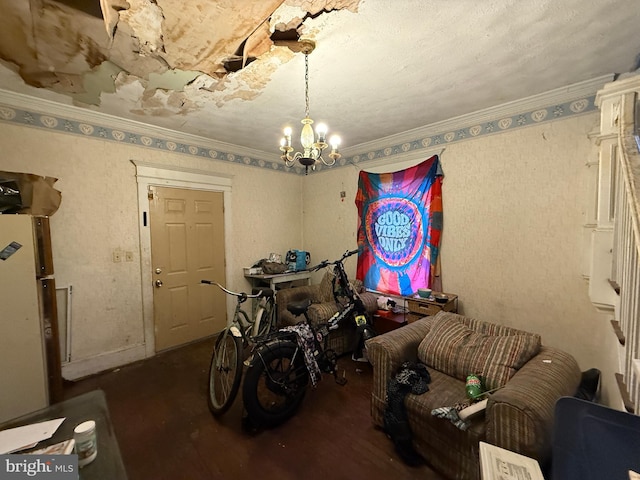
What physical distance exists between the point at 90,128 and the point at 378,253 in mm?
3400

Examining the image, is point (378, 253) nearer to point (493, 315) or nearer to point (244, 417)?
point (493, 315)

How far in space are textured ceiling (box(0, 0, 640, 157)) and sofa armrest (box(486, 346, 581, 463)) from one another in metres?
1.96

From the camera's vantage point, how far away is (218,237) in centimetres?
348

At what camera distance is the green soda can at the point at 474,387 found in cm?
148

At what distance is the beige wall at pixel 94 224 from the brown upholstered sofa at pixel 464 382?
2.66m

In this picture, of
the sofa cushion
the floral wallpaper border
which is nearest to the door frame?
the floral wallpaper border

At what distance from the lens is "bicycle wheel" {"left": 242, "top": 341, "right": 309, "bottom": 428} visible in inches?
70.4

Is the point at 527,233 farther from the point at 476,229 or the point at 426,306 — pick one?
the point at 426,306

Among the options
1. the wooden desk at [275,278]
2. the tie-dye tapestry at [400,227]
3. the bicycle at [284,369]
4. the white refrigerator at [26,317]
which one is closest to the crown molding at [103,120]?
the white refrigerator at [26,317]

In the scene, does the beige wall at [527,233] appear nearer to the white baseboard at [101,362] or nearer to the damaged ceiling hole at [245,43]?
the damaged ceiling hole at [245,43]

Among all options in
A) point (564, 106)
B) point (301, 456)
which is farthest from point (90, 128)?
point (564, 106)

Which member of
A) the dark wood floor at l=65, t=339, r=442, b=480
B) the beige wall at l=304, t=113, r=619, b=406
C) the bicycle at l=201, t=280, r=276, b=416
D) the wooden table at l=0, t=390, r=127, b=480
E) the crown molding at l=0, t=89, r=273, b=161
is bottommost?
the dark wood floor at l=65, t=339, r=442, b=480

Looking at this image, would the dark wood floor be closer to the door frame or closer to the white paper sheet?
the door frame

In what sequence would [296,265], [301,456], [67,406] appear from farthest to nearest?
[296,265]
[301,456]
[67,406]
